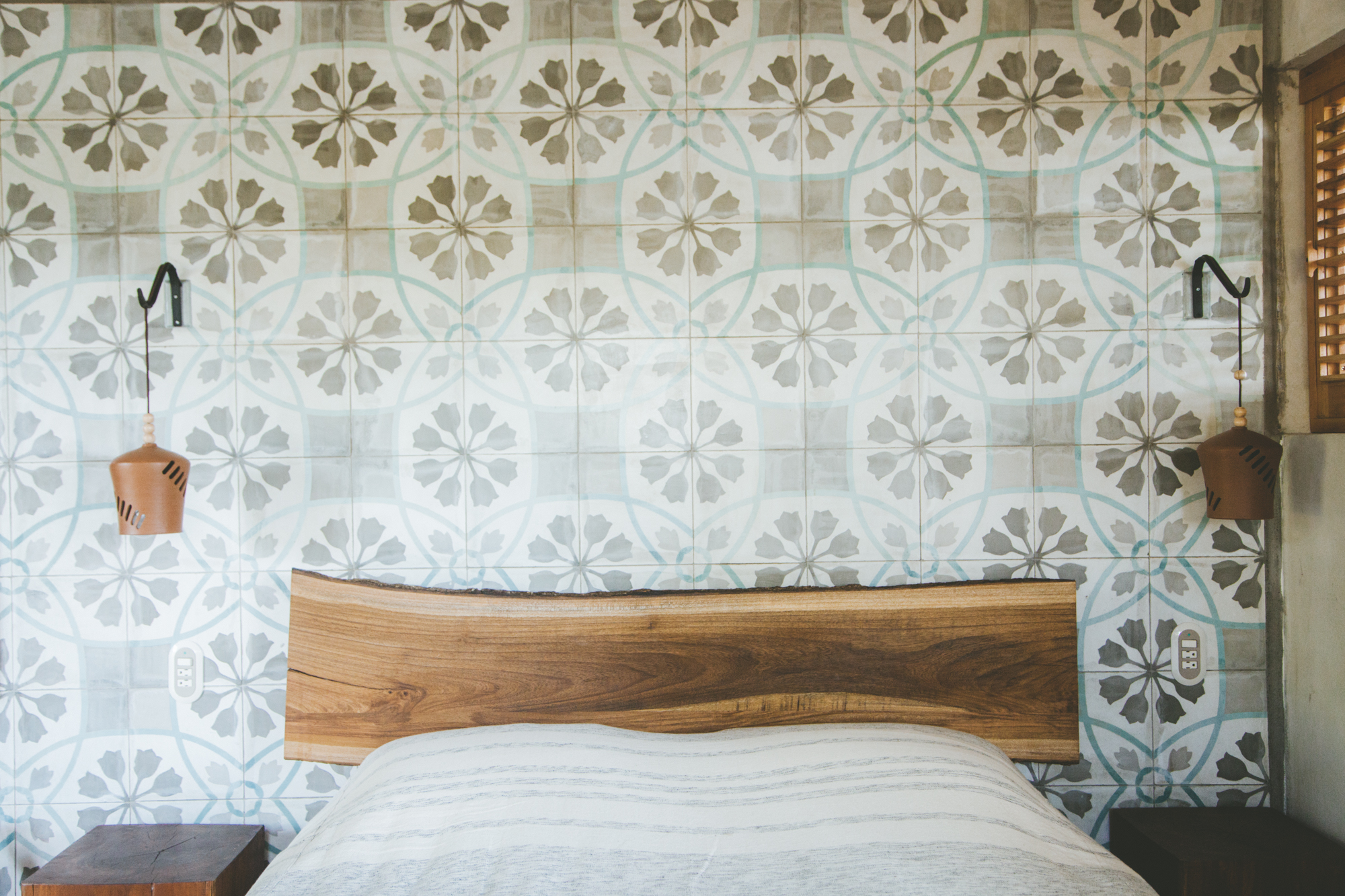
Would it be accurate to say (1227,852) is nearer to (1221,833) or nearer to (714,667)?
(1221,833)

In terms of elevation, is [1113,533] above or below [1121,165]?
below

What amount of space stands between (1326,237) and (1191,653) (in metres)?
0.96

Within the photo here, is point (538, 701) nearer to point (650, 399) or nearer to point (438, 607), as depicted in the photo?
point (438, 607)

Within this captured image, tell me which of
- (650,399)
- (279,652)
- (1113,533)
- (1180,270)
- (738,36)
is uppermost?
(738,36)

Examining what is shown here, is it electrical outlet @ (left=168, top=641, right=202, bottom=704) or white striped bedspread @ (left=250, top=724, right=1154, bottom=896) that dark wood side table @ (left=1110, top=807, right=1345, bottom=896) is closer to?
white striped bedspread @ (left=250, top=724, right=1154, bottom=896)

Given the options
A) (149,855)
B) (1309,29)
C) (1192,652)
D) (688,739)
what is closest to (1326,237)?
(1309,29)

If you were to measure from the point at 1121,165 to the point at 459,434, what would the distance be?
162 cm

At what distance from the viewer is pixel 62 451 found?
5.86ft

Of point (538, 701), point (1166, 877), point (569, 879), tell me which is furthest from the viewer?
point (538, 701)

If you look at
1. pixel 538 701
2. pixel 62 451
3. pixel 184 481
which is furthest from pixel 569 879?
pixel 62 451

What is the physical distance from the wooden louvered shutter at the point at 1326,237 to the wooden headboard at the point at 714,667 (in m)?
0.72

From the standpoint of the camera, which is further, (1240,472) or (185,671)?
(185,671)

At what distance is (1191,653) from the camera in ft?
5.85

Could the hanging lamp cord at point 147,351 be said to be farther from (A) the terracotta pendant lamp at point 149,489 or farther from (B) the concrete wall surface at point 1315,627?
(B) the concrete wall surface at point 1315,627
